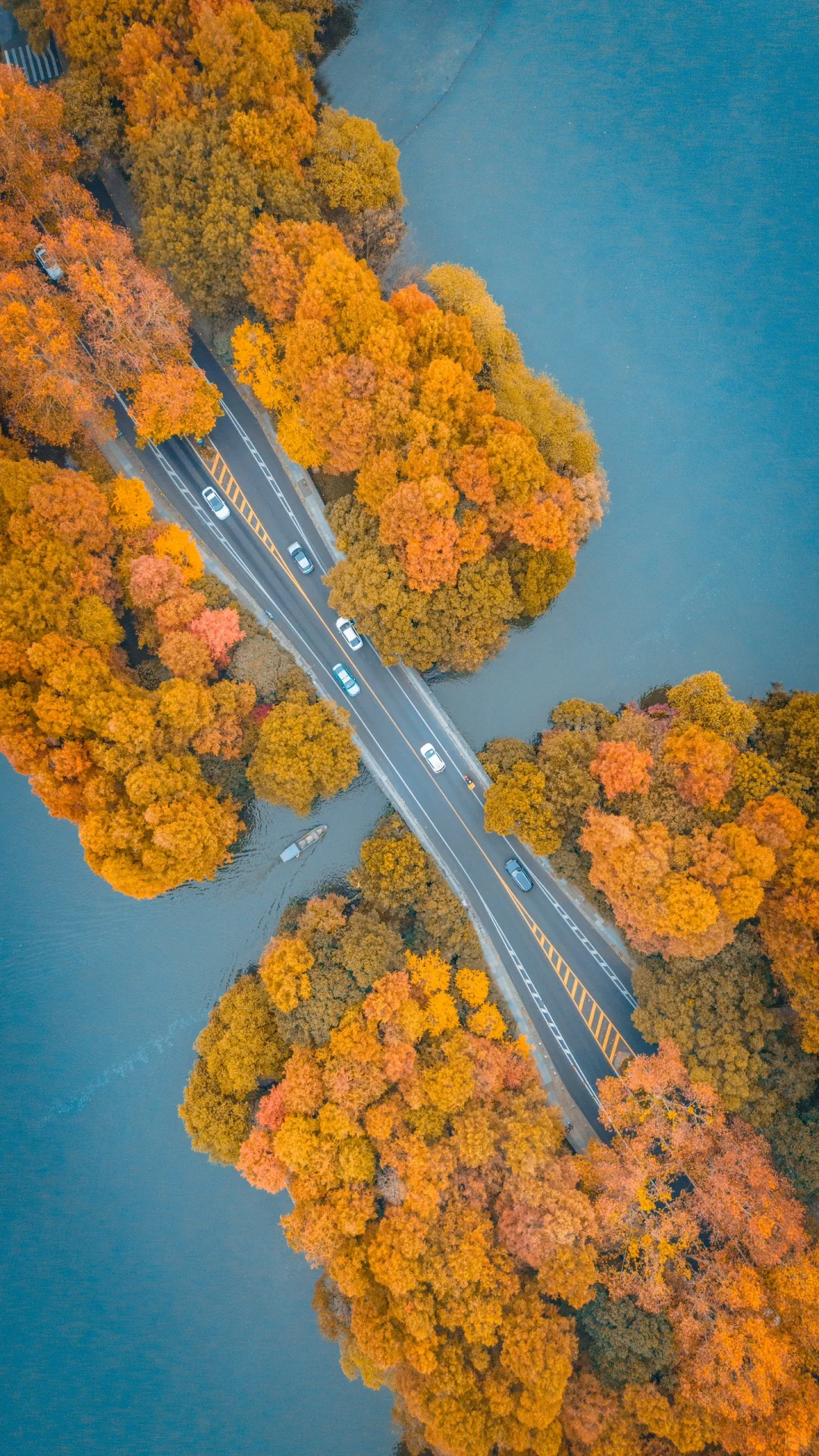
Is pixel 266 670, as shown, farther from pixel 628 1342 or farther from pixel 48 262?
pixel 628 1342

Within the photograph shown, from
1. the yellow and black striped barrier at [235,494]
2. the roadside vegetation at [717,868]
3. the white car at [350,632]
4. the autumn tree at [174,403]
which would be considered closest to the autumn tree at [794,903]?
the roadside vegetation at [717,868]

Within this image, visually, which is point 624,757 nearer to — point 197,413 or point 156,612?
point 156,612

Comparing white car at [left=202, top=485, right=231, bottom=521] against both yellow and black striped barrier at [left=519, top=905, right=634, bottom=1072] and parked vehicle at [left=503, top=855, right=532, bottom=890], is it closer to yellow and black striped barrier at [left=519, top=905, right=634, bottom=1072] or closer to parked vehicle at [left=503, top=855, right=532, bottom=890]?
parked vehicle at [left=503, top=855, right=532, bottom=890]

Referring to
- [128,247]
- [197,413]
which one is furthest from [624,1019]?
[128,247]

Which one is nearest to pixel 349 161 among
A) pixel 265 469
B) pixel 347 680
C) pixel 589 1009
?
pixel 265 469

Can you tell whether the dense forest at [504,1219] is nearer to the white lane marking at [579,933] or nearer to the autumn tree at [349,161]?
the white lane marking at [579,933]

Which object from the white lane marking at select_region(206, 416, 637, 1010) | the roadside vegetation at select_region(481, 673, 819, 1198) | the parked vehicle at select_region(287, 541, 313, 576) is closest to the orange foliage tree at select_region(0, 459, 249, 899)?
the parked vehicle at select_region(287, 541, 313, 576)
